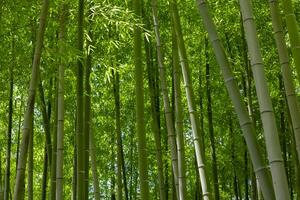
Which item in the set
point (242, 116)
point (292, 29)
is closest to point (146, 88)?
point (292, 29)

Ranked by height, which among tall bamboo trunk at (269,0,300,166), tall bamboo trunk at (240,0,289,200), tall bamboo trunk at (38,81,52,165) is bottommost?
tall bamboo trunk at (240,0,289,200)

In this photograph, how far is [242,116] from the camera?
→ 1854mm

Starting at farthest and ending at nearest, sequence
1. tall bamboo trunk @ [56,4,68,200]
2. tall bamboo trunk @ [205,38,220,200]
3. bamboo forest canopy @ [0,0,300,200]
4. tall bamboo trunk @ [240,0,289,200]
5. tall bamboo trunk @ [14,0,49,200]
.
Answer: tall bamboo trunk @ [205,38,220,200]
tall bamboo trunk @ [56,4,68,200]
tall bamboo trunk @ [14,0,49,200]
bamboo forest canopy @ [0,0,300,200]
tall bamboo trunk @ [240,0,289,200]

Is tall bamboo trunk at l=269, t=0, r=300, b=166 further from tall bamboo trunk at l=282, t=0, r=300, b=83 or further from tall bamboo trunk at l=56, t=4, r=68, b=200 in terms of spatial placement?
tall bamboo trunk at l=56, t=4, r=68, b=200

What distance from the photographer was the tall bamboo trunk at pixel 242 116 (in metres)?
1.78

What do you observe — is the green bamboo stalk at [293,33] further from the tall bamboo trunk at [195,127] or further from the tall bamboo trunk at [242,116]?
the tall bamboo trunk at [195,127]

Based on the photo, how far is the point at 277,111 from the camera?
7523mm

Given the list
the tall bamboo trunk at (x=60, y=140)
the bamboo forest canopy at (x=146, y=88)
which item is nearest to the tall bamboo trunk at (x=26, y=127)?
the bamboo forest canopy at (x=146, y=88)

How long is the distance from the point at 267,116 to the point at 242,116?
0.35 feet

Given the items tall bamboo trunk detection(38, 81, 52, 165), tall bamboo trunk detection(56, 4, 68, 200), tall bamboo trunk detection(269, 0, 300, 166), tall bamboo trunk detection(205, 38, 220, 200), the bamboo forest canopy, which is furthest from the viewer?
tall bamboo trunk detection(205, 38, 220, 200)

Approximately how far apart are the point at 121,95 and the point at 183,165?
3889 mm

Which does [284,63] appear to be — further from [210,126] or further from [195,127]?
[210,126]

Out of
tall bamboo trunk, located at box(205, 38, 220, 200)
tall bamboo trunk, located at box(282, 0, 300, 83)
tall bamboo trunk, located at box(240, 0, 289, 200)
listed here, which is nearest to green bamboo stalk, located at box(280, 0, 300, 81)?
tall bamboo trunk, located at box(282, 0, 300, 83)

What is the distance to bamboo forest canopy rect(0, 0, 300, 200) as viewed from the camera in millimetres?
2061
